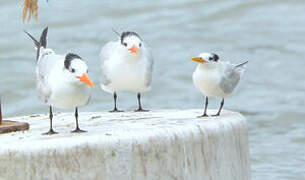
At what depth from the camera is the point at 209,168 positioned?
475cm

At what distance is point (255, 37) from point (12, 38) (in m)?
3.46

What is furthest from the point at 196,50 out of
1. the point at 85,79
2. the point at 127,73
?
the point at 85,79

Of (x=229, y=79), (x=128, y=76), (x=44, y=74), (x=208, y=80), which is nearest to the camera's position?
(x=44, y=74)

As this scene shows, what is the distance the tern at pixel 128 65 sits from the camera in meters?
5.92

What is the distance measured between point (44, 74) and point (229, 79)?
1.31 meters

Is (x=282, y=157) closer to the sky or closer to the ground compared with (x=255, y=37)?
closer to the ground

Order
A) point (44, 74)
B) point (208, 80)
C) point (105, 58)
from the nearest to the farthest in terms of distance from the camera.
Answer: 1. point (44, 74)
2. point (208, 80)
3. point (105, 58)

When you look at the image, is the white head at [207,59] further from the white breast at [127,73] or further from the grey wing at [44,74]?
the grey wing at [44,74]

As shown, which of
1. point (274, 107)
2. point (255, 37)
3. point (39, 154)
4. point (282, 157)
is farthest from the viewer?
point (255, 37)

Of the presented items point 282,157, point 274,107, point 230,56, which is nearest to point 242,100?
point 274,107

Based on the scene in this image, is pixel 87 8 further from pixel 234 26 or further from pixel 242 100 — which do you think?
pixel 242 100

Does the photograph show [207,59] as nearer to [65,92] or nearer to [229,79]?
[229,79]

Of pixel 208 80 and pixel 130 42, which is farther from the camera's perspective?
pixel 130 42

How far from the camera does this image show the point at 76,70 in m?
4.46
